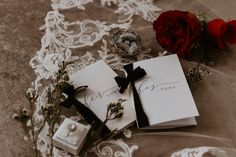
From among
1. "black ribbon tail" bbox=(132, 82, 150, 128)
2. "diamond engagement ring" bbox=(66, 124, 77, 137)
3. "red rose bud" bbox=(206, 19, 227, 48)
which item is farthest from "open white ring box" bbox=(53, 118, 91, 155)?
"red rose bud" bbox=(206, 19, 227, 48)

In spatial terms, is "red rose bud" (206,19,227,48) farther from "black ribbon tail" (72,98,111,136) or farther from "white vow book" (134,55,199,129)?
"black ribbon tail" (72,98,111,136)

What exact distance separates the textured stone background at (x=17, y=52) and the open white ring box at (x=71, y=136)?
82 mm

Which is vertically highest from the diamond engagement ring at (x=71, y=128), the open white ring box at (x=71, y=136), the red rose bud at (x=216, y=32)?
the red rose bud at (x=216, y=32)

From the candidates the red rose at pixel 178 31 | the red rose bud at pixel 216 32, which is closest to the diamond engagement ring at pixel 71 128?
the red rose at pixel 178 31

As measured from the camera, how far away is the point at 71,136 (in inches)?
35.5

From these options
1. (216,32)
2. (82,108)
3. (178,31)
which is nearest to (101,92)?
(82,108)

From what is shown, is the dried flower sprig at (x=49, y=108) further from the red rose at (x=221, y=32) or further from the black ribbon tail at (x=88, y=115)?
the red rose at (x=221, y=32)

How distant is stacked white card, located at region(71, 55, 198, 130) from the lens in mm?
977

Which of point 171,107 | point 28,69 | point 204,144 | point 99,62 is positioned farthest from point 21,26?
point 204,144

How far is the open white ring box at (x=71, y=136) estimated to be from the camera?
90cm

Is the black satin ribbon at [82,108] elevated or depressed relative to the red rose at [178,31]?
depressed

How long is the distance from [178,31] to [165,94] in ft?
0.58

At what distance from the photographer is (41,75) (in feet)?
3.48

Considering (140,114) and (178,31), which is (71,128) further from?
(178,31)
